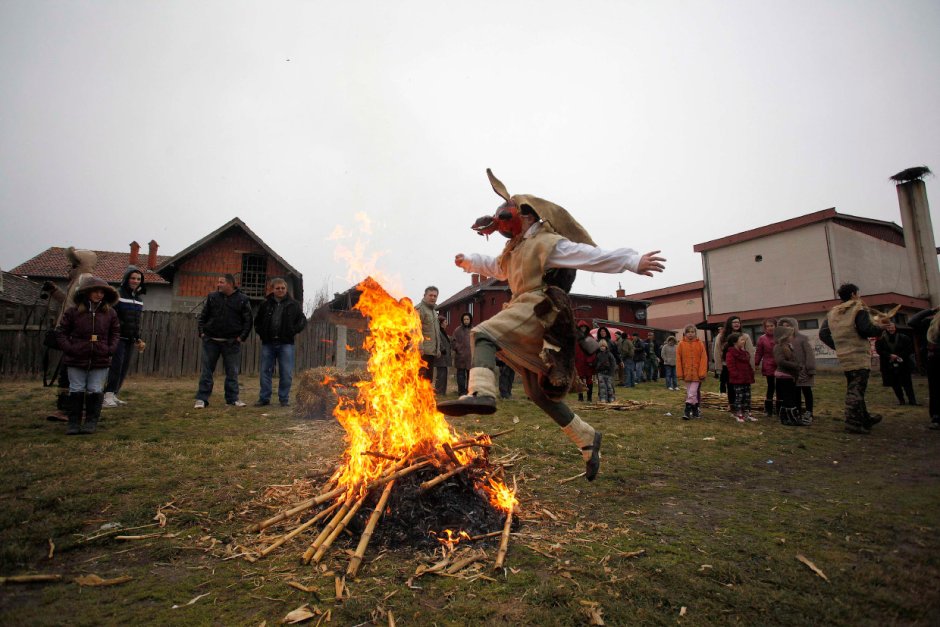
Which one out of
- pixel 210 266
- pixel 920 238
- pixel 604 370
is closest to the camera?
pixel 604 370

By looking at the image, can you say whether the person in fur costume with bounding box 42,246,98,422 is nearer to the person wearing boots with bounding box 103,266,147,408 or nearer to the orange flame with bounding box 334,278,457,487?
the person wearing boots with bounding box 103,266,147,408

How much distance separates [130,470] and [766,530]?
5337 millimetres

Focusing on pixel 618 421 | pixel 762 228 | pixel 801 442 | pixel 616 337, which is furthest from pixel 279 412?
pixel 762 228

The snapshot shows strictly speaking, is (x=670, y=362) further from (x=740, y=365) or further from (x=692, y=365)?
(x=692, y=365)

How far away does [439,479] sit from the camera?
346cm

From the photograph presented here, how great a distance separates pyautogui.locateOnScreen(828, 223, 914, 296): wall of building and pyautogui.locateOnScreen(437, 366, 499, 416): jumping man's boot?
2770 cm

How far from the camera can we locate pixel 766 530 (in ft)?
11.2

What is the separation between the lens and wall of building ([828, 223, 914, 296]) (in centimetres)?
2452

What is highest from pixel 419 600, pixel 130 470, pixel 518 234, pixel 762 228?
pixel 762 228

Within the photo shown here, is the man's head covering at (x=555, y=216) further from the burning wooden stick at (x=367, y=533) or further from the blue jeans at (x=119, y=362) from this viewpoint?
the blue jeans at (x=119, y=362)

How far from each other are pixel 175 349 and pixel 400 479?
47.7ft

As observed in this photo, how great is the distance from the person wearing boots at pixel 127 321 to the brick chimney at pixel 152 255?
28409 millimetres

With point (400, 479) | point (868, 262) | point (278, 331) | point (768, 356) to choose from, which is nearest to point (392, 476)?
point (400, 479)

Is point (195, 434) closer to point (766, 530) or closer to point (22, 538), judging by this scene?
point (22, 538)
